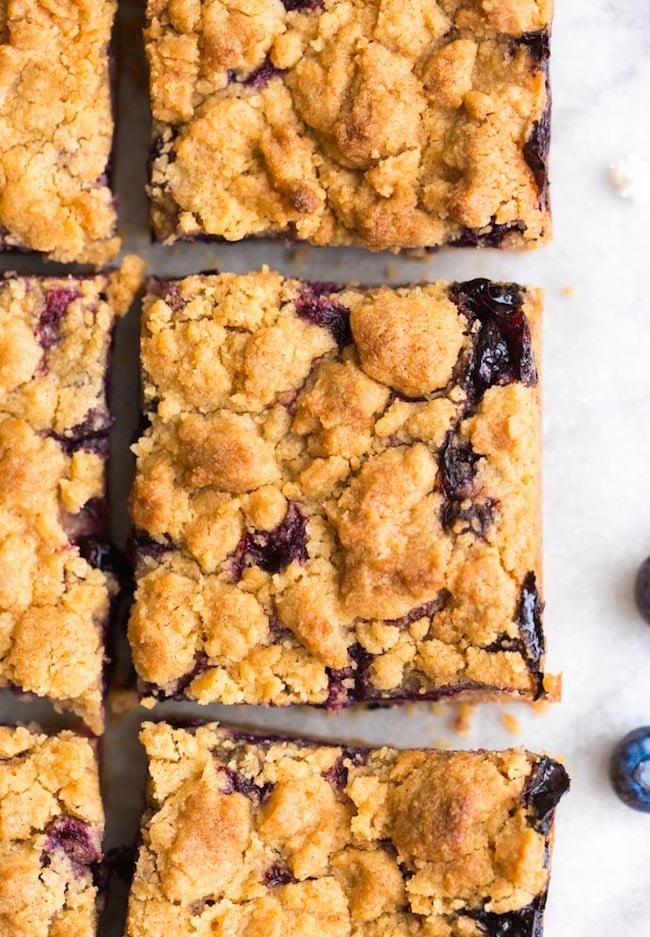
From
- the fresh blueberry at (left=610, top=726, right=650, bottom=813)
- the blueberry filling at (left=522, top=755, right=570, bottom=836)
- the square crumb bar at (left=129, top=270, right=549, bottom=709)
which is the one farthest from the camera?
the fresh blueberry at (left=610, top=726, right=650, bottom=813)

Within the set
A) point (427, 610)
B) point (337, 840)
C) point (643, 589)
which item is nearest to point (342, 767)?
point (337, 840)

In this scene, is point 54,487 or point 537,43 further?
point 54,487

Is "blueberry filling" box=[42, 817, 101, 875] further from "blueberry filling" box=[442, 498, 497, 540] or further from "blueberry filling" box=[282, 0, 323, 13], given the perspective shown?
"blueberry filling" box=[282, 0, 323, 13]

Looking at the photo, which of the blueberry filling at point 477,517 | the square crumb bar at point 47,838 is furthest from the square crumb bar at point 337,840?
the blueberry filling at point 477,517

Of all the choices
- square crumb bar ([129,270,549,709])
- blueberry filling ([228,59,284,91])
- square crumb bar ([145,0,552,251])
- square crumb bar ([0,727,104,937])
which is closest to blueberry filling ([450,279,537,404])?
square crumb bar ([129,270,549,709])

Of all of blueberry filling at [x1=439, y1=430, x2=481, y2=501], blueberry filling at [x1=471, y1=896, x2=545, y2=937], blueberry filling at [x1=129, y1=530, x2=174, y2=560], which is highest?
blueberry filling at [x1=439, y1=430, x2=481, y2=501]

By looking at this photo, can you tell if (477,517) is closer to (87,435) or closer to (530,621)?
(530,621)

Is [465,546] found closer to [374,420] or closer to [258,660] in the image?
[374,420]
